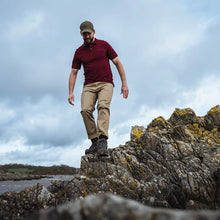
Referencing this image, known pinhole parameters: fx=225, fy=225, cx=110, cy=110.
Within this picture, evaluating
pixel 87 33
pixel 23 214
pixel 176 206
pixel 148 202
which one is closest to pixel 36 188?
pixel 23 214

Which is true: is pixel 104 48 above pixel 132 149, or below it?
above

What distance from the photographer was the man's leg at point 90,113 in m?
10.2

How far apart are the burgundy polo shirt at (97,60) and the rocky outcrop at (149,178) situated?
3.47m

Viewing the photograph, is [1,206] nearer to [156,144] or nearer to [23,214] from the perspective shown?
[23,214]

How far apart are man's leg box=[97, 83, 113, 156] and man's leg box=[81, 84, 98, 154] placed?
18.0 inches

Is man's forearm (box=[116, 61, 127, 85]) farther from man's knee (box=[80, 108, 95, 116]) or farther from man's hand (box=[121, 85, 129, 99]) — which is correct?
man's knee (box=[80, 108, 95, 116])

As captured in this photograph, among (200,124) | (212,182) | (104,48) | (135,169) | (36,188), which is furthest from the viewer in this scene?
(200,124)

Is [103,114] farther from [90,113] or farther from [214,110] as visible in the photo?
[214,110]

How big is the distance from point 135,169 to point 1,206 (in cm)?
499

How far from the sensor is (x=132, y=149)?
10.7 meters

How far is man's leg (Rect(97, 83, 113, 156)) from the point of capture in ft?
31.4

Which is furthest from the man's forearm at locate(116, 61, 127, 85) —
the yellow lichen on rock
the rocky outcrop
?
the yellow lichen on rock

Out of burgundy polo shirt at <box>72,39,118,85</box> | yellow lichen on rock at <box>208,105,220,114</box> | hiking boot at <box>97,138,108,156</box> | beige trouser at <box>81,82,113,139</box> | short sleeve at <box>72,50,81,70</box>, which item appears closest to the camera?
hiking boot at <box>97,138,108,156</box>

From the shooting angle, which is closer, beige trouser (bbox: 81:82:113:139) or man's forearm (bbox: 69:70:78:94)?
beige trouser (bbox: 81:82:113:139)
